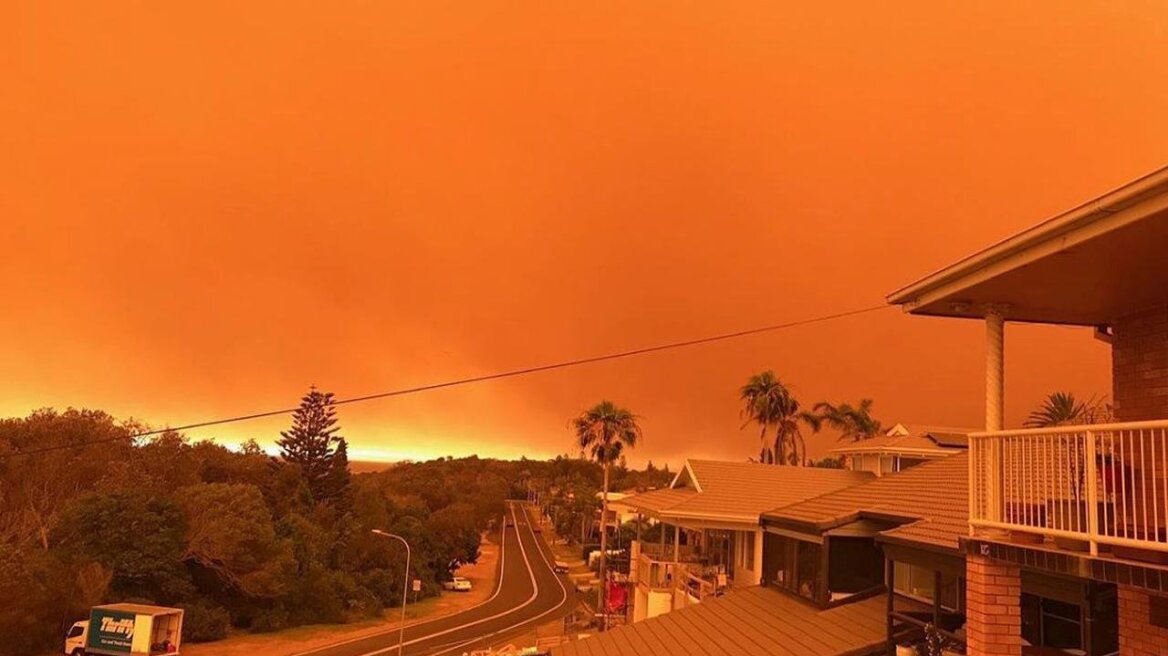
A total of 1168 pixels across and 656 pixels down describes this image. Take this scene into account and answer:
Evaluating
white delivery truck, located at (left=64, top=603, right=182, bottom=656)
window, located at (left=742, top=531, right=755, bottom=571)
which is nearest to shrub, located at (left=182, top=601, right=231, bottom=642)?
white delivery truck, located at (left=64, top=603, right=182, bottom=656)

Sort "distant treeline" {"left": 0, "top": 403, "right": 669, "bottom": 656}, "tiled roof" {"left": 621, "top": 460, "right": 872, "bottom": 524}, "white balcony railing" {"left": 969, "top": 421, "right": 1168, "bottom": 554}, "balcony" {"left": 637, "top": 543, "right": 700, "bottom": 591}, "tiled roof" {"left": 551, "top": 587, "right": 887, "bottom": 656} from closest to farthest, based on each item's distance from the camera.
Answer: "white balcony railing" {"left": 969, "top": 421, "right": 1168, "bottom": 554}, "tiled roof" {"left": 551, "top": 587, "right": 887, "bottom": 656}, "tiled roof" {"left": 621, "top": 460, "right": 872, "bottom": 524}, "balcony" {"left": 637, "top": 543, "right": 700, "bottom": 591}, "distant treeline" {"left": 0, "top": 403, "right": 669, "bottom": 656}

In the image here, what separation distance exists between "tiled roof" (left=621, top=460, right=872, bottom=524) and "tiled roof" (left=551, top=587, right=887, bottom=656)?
3.59 m

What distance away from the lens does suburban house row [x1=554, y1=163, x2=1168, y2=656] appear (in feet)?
20.8

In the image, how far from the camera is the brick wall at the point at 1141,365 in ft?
27.1

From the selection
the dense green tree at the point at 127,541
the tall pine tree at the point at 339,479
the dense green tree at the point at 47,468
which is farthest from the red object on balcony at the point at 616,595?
the tall pine tree at the point at 339,479

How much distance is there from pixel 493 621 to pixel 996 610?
59.4m

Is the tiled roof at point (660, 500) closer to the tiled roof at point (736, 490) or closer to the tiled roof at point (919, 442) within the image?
the tiled roof at point (736, 490)

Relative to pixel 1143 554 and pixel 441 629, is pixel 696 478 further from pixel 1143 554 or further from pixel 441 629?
pixel 441 629

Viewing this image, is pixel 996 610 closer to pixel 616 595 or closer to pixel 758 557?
pixel 758 557

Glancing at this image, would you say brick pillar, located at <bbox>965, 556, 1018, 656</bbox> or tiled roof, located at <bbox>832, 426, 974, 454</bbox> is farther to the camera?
tiled roof, located at <bbox>832, 426, 974, 454</bbox>

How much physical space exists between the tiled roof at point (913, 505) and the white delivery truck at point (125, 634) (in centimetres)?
3802

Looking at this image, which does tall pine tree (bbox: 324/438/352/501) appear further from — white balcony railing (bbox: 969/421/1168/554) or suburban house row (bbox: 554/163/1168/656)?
white balcony railing (bbox: 969/421/1168/554)

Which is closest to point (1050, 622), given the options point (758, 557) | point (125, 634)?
point (758, 557)

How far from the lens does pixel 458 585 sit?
85.5 m
